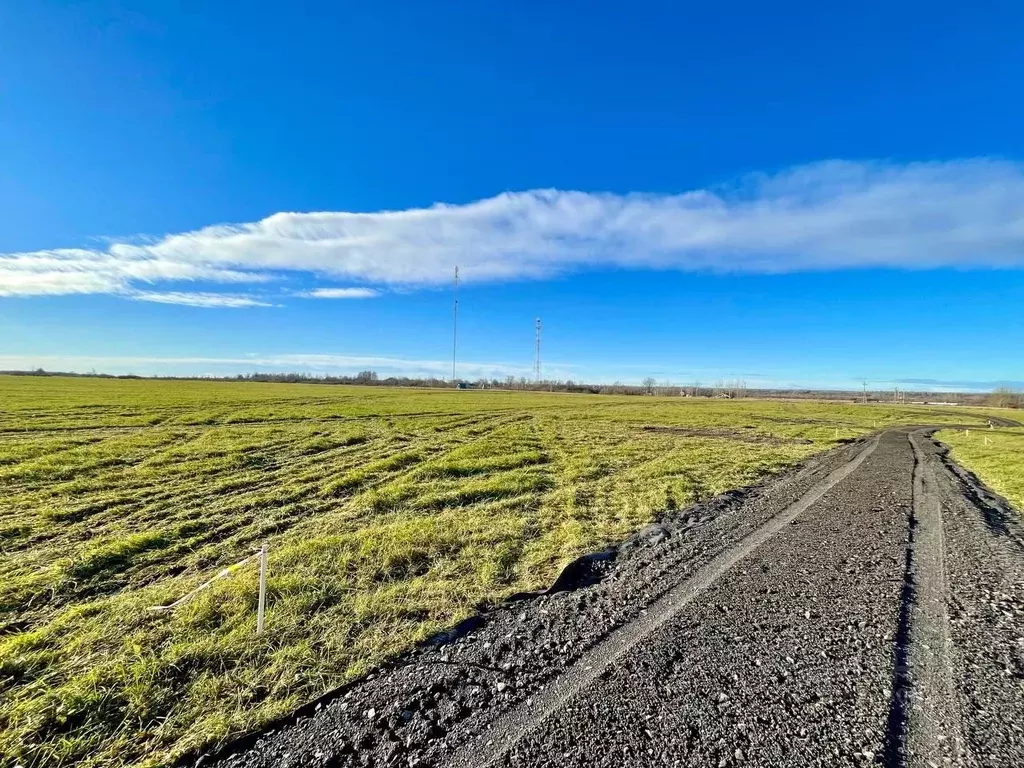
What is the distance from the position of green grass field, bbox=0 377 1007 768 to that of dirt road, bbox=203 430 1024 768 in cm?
67

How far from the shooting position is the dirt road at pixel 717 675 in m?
3.11

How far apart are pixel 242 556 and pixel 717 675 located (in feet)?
23.2

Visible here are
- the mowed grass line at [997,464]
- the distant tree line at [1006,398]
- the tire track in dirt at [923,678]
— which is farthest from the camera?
the distant tree line at [1006,398]

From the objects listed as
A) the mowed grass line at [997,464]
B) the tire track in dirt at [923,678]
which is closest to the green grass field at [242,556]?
the tire track in dirt at [923,678]

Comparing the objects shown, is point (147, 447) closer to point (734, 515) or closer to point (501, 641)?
point (501, 641)

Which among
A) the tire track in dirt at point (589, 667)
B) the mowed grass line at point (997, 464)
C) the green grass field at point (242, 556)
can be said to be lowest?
the green grass field at point (242, 556)

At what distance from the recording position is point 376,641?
15.4 feet

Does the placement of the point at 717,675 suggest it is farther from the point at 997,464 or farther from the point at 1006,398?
the point at 1006,398

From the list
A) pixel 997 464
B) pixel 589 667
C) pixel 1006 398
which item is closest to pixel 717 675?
pixel 589 667

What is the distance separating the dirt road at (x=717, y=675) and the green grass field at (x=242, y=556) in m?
0.67

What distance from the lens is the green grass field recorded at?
3797 millimetres

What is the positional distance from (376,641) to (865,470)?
17.3m

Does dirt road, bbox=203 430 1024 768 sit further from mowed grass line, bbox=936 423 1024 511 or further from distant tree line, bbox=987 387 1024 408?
distant tree line, bbox=987 387 1024 408

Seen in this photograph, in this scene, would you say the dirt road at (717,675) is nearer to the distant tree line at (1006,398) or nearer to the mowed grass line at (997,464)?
the mowed grass line at (997,464)
